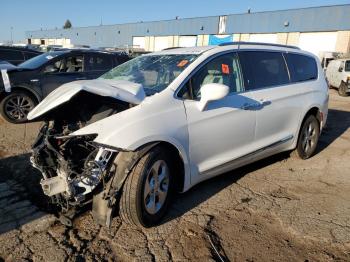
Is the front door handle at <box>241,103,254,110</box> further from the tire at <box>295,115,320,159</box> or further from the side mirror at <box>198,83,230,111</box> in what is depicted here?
the tire at <box>295,115,320,159</box>

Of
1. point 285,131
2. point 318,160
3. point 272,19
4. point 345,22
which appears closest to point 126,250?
point 285,131

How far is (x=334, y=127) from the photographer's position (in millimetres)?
8469

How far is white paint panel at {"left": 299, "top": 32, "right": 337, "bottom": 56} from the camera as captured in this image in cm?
3081

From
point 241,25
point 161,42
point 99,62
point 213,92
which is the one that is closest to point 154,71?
point 213,92

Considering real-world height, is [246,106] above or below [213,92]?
below

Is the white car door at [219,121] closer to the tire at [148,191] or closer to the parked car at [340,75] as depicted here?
the tire at [148,191]

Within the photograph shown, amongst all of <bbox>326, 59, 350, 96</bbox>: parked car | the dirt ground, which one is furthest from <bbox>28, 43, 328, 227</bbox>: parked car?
<bbox>326, 59, 350, 96</bbox>: parked car

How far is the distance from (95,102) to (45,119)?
0.57 m

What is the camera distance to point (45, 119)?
3.54 m

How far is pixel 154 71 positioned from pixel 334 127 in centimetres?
608

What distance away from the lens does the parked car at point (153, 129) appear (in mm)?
3082

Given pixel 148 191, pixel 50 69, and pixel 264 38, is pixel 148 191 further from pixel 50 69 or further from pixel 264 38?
pixel 264 38

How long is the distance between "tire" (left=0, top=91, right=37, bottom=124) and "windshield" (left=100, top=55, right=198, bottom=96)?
12.9 feet

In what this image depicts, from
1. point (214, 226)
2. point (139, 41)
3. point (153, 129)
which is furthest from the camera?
point (139, 41)
